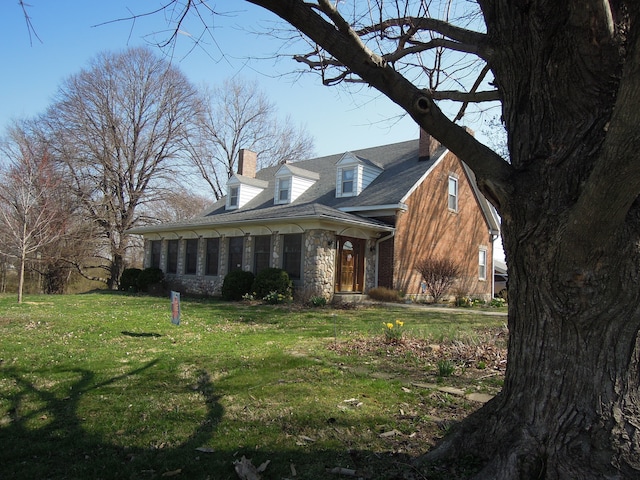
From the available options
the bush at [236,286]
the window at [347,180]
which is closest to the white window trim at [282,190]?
the window at [347,180]

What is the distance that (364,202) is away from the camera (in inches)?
749

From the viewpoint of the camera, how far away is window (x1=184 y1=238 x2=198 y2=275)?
2270cm

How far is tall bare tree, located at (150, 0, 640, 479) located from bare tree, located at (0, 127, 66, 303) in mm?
14976

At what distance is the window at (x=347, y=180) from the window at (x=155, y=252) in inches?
431

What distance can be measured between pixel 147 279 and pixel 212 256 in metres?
3.85

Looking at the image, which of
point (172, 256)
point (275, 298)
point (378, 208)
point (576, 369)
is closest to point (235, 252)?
point (275, 298)

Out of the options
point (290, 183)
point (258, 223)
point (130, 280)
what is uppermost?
point (290, 183)

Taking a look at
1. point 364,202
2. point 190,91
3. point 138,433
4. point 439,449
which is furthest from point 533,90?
point 190,91

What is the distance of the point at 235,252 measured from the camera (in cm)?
2055

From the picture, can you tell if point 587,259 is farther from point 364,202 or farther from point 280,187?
point 280,187

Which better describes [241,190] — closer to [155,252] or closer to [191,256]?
[191,256]

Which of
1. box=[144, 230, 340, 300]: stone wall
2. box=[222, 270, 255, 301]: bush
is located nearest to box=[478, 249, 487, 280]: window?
box=[144, 230, 340, 300]: stone wall

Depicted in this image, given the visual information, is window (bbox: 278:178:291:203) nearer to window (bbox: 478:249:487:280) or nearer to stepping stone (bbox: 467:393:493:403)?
window (bbox: 478:249:487:280)

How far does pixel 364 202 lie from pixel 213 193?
74.9 ft
